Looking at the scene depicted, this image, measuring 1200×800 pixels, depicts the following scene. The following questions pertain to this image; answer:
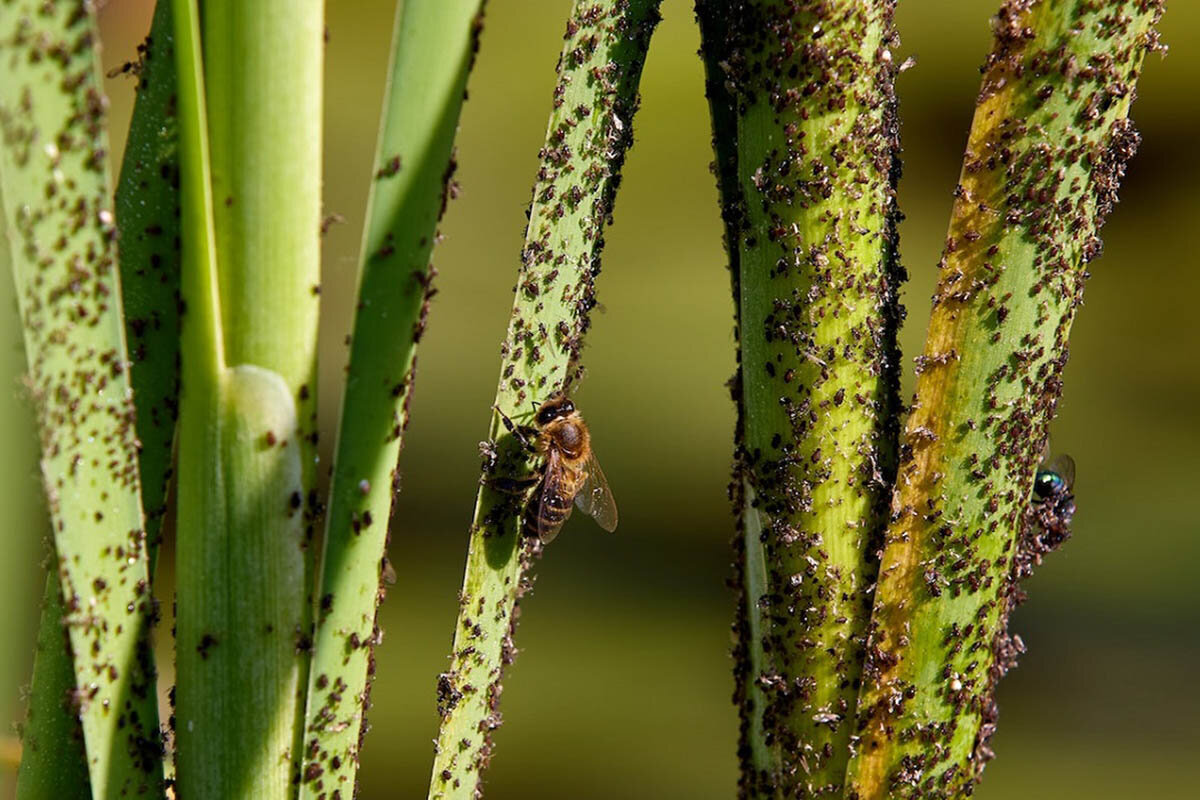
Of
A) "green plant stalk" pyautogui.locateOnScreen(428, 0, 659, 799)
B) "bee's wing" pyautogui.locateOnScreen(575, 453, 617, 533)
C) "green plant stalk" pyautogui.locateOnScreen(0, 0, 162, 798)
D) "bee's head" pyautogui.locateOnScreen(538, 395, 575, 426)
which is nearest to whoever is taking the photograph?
"green plant stalk" pyautogui.locateOnScreen(0, 0, 162, 798)

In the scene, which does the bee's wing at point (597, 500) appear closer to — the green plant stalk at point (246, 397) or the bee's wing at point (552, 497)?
the bee's wing at point (552, 497)

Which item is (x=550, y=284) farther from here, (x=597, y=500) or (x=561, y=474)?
(x=597, y=500)

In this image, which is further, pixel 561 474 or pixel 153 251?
pixel 561 474

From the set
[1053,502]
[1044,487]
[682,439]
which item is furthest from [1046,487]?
[682,439]

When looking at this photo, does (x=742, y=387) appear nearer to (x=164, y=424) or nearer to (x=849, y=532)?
(x=849, y=532)

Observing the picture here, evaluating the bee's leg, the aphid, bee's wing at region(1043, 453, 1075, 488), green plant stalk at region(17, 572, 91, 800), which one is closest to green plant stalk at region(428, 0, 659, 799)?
the bee's leg

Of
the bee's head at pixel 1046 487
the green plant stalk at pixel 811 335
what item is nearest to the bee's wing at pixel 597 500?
the bee's head at pixel 1046 487

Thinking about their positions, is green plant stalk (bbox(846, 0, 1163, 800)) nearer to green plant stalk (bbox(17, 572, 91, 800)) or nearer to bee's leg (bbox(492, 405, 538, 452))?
bee's leg (bbox(492, 405, 538, 452))
